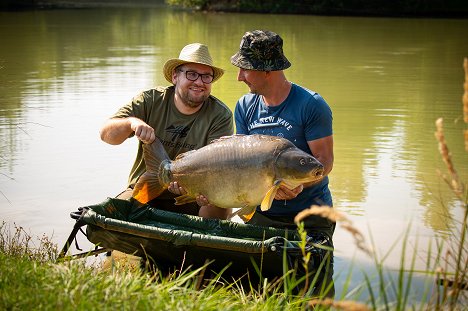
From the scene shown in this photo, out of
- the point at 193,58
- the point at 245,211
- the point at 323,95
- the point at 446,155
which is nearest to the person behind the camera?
the point at 446,155

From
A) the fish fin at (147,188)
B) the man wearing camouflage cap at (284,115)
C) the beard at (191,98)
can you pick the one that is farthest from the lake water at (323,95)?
the beard at (191,98)

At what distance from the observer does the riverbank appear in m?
37.6

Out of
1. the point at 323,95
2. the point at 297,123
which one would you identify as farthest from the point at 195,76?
the point at 323,95

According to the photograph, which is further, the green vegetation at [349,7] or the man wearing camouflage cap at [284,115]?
the green vegetation at [349,7]

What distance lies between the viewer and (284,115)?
490cm

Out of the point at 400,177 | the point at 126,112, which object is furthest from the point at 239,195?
the point at 400,177

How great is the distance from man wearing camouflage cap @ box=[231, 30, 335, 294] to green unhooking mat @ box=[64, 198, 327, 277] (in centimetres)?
29

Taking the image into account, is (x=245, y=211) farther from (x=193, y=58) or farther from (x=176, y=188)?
(x=193, y=58)

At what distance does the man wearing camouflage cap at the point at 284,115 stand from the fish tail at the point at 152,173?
1.88 ft

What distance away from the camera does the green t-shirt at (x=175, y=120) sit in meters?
5.43

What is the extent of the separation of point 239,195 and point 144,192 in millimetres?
802

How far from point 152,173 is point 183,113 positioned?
0.71m

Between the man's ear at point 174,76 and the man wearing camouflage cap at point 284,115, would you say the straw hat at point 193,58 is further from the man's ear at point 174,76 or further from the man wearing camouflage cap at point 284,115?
the man wearing camouflage cap at point 284,115

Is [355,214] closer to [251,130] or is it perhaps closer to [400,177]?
[400,177]
